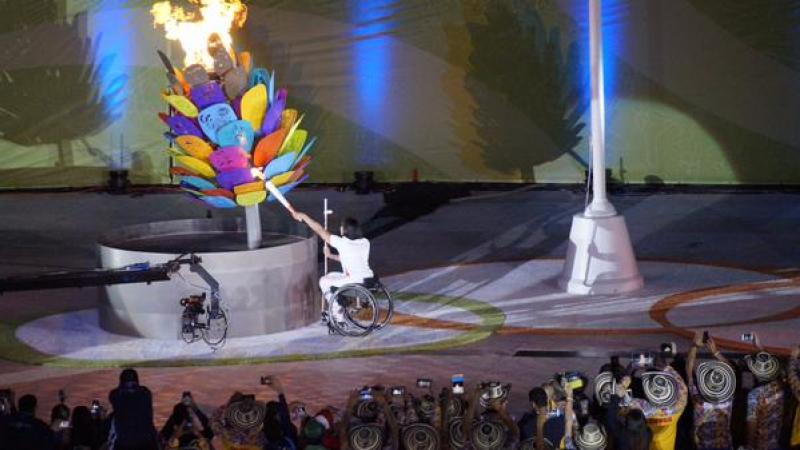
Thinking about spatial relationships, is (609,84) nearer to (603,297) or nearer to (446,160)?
(446,160)

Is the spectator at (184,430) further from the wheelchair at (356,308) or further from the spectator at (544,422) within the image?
the wheelchair at (356,308)

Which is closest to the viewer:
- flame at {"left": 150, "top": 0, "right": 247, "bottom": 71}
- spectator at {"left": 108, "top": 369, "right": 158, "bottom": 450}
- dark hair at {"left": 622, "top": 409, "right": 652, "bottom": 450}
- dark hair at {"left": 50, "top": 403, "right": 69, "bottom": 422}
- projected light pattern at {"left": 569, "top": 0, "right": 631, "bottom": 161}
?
dark hair at {"left": 622, "top": 409, "right": 652, "bottom": 450}

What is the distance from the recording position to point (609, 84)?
27.2 meters

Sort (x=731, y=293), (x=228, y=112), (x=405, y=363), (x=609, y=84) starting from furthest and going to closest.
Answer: (x=609, y=84) < (x=731, y=293) < (x=228, y=112) < (x=405, y=363)

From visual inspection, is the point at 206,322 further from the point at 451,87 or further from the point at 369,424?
the point at 451,87

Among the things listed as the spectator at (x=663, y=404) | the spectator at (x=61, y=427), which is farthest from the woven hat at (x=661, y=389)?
the spectator at (x=61, y=427)

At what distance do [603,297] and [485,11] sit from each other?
1128cm

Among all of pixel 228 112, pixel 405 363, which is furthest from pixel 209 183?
pixel 405 363

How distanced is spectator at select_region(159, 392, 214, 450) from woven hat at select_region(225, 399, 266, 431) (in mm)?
→ 233

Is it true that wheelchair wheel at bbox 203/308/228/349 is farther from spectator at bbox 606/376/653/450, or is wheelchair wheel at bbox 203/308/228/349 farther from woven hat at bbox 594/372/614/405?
spectator at bbox 606/376/653/450

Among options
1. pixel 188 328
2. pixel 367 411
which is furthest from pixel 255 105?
pixel 367 411

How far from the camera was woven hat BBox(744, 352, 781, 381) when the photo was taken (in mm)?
10125

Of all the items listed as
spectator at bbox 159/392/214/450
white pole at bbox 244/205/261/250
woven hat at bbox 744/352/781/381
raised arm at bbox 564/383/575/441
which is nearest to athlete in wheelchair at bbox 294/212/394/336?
white pole at bbox 244/205/261/250

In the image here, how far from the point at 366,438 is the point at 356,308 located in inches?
262
